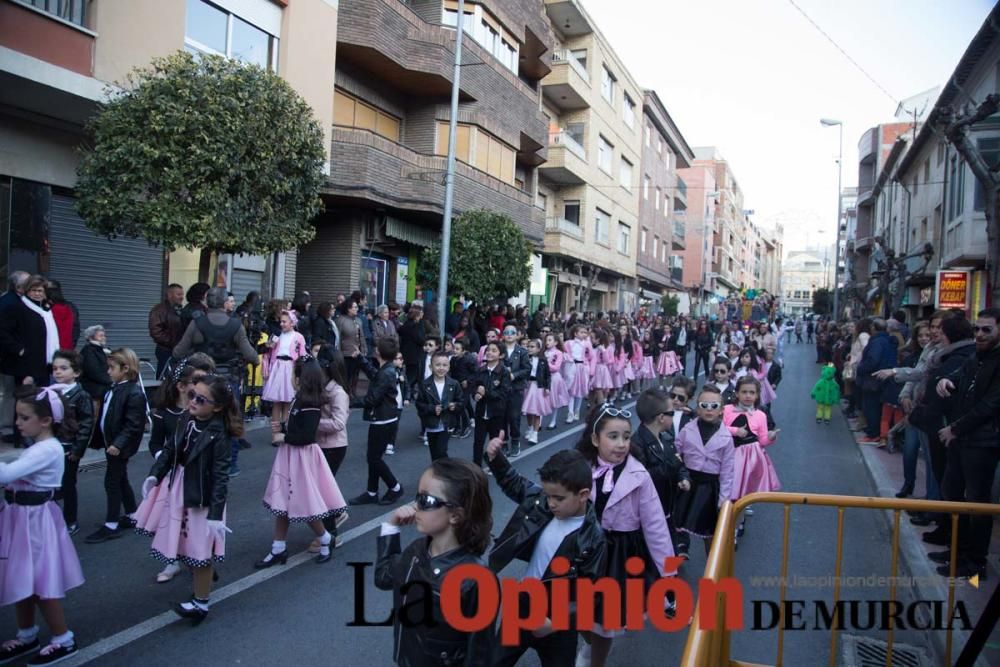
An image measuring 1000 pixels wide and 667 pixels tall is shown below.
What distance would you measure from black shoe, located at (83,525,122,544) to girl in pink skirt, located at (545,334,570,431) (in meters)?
7.37

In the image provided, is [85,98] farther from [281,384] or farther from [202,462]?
[202,462]

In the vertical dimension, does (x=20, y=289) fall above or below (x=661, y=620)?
above

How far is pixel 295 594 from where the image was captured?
5.00 m

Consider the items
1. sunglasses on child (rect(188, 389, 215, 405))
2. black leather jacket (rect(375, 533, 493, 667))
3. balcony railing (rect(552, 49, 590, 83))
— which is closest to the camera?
black leather jacket (rect(375, 533, 493, 667))

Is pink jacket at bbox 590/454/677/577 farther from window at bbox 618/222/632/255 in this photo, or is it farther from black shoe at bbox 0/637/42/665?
window at bbox 618/222/632/255

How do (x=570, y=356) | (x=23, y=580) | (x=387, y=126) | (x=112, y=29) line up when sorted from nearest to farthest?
(x=23, y=580) → (x=112, y=29) → (x=570, y=356) → (x=387, y=126)

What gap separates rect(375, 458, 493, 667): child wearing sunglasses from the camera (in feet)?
8.73

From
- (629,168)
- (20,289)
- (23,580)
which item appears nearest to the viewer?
(23,580)

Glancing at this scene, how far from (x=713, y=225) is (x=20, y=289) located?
7104 cm

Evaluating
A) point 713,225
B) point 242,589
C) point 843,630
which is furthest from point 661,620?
point 713,225

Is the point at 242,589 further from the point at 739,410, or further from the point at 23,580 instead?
the point at 739,410

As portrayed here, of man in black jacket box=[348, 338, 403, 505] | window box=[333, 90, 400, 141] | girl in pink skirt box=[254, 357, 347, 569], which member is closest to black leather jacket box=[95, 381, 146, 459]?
girl in pink skirt box=[254, 357, 347, 569]

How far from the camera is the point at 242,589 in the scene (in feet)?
16.6

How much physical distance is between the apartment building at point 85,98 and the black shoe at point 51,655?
8.18 meters
